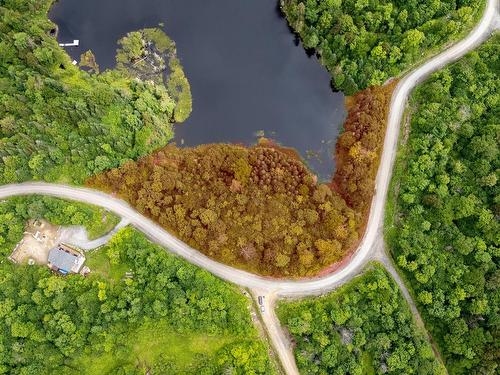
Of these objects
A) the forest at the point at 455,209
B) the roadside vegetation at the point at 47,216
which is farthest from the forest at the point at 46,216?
the forest at the point at 455,209

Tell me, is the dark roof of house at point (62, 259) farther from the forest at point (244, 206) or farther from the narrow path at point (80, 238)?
the forest at point (244, 206)

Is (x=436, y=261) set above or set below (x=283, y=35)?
below

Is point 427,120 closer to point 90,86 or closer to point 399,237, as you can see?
point 399,237

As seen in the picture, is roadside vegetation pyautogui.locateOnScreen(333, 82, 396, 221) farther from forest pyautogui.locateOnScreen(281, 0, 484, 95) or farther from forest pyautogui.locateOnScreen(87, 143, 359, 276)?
forest pyautogui.locateOnScreen(281, 0, 484, 95)

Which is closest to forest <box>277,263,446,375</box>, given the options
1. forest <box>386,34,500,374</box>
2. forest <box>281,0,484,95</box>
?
forest <box>386,34,500,374</box>

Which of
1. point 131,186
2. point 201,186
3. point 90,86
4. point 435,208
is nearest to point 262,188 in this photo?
point 201,186

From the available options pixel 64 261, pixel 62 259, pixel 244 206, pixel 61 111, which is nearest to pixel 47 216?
pixel 62 259
